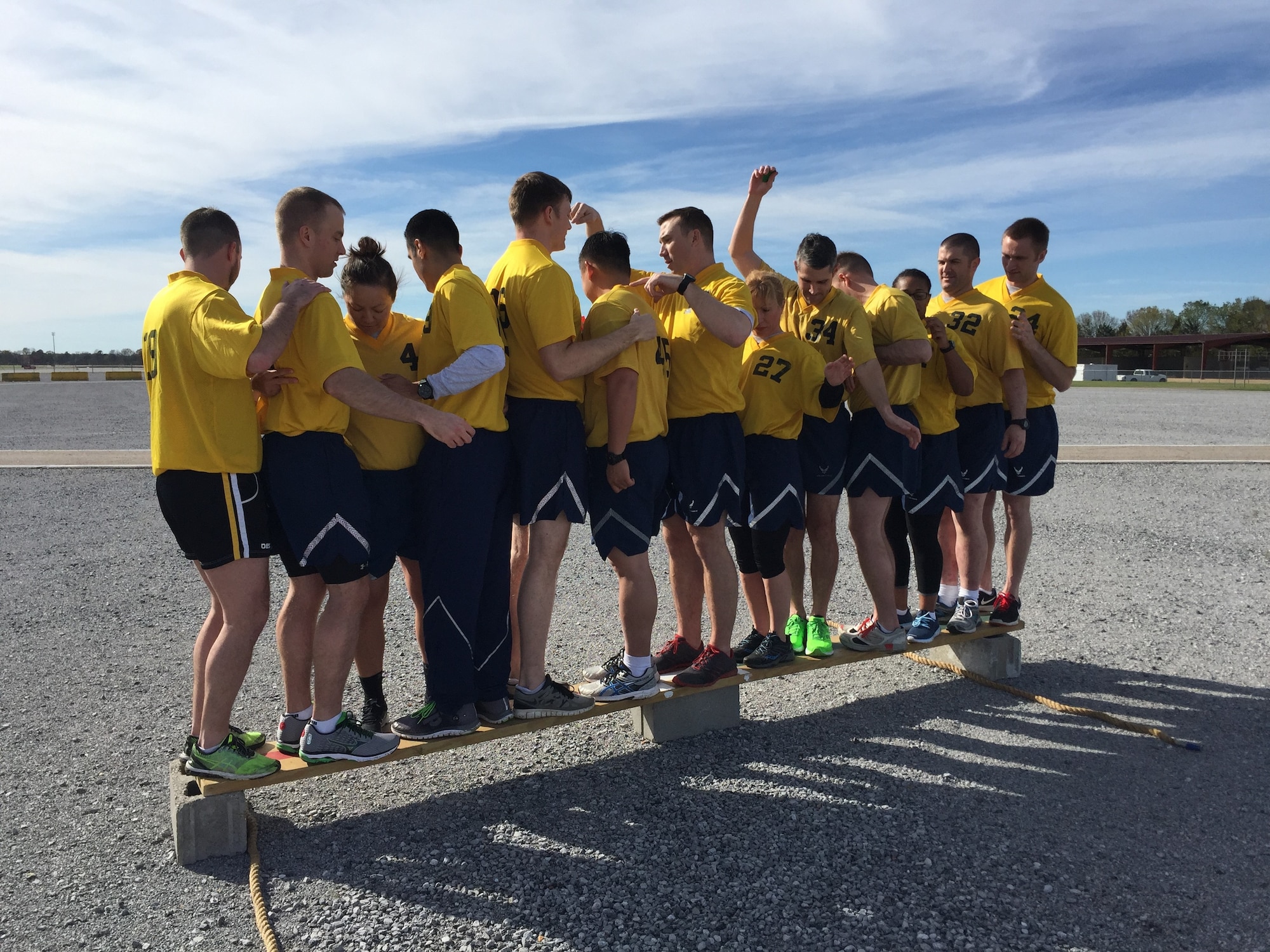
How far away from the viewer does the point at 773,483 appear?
14.9ft

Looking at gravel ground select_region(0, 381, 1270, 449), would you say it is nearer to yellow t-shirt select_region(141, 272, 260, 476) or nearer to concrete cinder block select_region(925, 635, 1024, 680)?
concrete cinder block select_region(925, 635, 1024, 680)

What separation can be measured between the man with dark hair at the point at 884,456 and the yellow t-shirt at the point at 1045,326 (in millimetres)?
1011

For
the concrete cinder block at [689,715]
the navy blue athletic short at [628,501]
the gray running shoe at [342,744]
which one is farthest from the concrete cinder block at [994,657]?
the gray running shoe at [342,744]

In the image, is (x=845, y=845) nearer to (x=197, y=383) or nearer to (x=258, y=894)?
(x=258, y=894)

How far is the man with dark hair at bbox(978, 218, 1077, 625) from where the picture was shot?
5.46m

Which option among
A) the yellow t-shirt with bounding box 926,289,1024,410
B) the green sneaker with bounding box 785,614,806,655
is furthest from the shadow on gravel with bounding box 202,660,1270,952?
the yellow t-shirt with bounding box 926,289,1024,410

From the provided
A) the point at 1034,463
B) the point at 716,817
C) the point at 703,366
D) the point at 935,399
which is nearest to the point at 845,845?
the point at 716,817

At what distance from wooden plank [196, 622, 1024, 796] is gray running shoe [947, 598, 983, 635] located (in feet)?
0.62

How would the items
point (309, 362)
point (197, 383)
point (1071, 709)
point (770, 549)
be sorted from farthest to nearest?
point (1071, 709) < point (770, 549) < point (309, 362) < point (197, 383)

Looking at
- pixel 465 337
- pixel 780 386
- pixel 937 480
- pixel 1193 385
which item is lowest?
pixel 937 480

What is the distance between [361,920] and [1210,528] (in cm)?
913

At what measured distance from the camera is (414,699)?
4.92 meters

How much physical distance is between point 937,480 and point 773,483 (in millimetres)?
1144

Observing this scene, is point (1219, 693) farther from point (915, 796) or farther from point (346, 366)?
point (346, 366)
